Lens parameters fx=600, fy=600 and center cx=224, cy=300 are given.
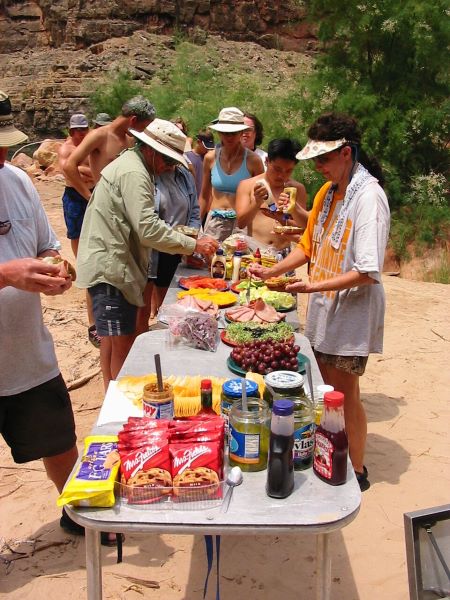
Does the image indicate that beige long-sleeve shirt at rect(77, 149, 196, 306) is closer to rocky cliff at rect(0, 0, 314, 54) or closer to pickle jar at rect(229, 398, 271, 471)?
pickle jar at rect(229, 398, 271, 471)

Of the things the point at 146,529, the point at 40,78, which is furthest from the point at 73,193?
the point at 40,78

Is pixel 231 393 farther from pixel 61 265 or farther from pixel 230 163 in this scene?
pixel 230 163

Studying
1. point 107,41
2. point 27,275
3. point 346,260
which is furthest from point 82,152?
point 107,41

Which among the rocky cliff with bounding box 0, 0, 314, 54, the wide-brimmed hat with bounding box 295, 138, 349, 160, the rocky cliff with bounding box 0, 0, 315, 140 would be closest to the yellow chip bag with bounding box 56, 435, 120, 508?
the wide-brimmed hat with bounding box 295, 138, 349, 160

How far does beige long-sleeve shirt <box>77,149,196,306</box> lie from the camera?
3.90m

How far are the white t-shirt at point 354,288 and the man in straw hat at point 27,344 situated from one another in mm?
1522

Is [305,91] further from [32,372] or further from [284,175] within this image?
[32,372]

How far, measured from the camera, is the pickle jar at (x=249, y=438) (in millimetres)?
2076

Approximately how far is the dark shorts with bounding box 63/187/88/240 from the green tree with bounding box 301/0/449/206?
717 centimetres

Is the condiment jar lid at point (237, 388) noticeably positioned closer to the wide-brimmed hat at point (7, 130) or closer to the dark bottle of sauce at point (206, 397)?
the dark bottle of sauce at point (206, 397)

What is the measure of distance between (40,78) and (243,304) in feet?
100

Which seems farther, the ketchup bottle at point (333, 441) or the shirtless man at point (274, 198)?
the shirtless man at point (274, 198)

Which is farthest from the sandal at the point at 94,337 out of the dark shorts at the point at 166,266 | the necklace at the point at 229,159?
the necklace at the point at 229,159

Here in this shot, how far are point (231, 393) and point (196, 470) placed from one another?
38 cm
